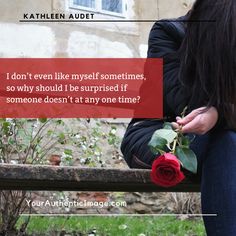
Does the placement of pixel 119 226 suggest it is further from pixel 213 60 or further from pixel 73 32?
pixel 213 60

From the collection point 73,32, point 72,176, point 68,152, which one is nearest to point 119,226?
point 68,152

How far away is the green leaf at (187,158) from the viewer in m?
0.64

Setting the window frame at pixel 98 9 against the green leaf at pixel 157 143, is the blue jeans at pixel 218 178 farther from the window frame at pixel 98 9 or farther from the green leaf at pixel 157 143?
the window frame at pixel 98 9

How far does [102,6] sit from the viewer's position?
905 mm

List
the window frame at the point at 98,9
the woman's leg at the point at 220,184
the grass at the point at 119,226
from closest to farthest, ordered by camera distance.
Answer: the woman's leg at the point at 220,184, the window frame at the point at 98,9, the grass at the point at 119,226

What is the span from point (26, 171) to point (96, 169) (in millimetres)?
76

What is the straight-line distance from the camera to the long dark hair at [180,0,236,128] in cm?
67

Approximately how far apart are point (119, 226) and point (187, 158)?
61cm

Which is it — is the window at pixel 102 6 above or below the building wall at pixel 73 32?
above

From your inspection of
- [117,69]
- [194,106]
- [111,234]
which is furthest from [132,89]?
[111,234]

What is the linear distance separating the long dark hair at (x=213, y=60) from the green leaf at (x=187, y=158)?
5 centimetres

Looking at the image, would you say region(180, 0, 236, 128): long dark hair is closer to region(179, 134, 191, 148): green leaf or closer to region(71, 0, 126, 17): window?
region(179, 134, 191, 148): green leaf

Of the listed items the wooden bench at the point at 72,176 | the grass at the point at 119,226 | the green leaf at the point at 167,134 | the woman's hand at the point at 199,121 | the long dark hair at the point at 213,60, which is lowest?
the grass at the point at 119,226

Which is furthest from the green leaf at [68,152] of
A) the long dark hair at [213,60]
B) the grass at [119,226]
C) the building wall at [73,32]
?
the long dark hair at [213,60]
